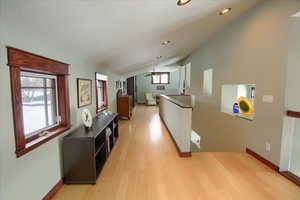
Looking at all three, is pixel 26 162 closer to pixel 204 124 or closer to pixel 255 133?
pixel 255 133

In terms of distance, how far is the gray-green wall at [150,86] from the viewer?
36.6 ft

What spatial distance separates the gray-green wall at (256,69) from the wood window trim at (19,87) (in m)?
3.10

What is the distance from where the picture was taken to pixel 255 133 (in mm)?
2639

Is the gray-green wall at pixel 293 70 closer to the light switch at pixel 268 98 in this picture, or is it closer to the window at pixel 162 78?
the light switch at pixel 268 98

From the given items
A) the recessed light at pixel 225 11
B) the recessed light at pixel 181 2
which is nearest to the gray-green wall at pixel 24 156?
the recessed light at pixel 181 2

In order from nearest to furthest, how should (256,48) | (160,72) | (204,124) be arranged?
(256,48) → (204,124) → (160,72)

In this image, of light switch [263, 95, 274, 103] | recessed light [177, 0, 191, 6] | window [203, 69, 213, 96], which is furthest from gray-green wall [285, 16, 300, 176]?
window [203, 69, 213, 96]

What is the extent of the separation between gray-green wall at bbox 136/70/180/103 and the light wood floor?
335 inches

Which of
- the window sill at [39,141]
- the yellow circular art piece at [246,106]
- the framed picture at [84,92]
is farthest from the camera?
the yellow circular art piece at [246,106]

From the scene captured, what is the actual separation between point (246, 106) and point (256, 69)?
904 mm

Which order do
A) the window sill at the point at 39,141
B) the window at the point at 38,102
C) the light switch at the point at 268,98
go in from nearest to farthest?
1. the window sill at the point at 39,141
2. the window at the point at 38,102
3. the light switch at the point at 268,98

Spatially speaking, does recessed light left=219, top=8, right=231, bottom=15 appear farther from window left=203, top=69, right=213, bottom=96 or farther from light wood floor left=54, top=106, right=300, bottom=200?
light wood floor left=54, top=106, right=300, bottom=200

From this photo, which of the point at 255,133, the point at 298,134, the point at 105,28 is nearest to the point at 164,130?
the point at 255,133

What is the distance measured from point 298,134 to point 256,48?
60.0 inches
